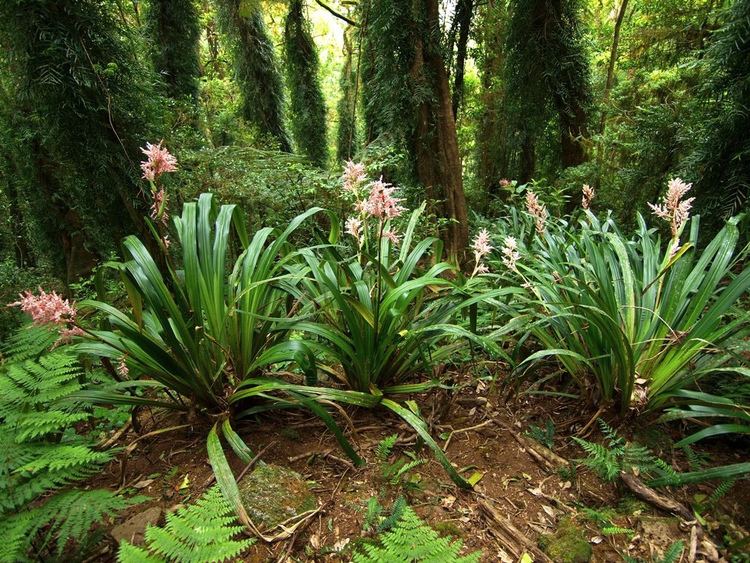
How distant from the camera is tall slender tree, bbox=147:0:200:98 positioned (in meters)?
7.86

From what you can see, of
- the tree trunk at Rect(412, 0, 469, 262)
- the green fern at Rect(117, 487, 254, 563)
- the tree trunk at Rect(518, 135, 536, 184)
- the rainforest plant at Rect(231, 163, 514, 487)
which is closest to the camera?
the green fern at Rect(117, 487, 254, 563)

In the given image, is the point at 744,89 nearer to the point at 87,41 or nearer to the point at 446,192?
the point at 446,192

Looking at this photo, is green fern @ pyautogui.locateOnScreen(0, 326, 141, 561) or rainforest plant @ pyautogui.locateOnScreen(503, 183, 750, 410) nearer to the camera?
green fern @ pyautogui.locateOnScreen(0, 326, 141, 561)

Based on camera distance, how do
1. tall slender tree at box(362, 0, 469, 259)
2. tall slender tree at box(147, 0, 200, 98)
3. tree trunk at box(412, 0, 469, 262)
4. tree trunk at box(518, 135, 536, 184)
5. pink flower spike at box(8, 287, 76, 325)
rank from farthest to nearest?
tall slender tree at box(147, 0, 200, 98) → tree trunk at box(518, 135, 536, 184) → tree trunk at box(412, 0, 469, 262) → tall slender tree at box(362, 0, 469, 259) → pink flower spike at box(8, 287, 76, 325)

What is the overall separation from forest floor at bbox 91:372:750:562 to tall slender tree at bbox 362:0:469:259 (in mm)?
2778

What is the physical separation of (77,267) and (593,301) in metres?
6.86

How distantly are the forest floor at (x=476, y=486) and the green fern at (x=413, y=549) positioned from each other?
331 mm

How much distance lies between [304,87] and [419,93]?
8115mm

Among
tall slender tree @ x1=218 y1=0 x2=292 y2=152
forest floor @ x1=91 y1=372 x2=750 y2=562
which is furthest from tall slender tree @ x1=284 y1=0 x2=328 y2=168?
forest floor @ x1=91 y1=372 x2=750 y2=562

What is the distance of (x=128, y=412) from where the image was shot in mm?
1628

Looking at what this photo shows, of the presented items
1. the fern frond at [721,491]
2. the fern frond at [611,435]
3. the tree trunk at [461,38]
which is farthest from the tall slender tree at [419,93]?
the fern frond at [721,491]

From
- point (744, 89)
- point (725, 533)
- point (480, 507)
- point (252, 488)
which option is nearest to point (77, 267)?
point (252, 488)

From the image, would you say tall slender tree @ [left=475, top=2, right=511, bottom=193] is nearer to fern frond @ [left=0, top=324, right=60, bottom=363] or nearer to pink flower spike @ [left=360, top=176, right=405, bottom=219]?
pink flower spike @ [left=360, top=176, right=405, bottom=219]

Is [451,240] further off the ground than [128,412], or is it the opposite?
[451,240]
